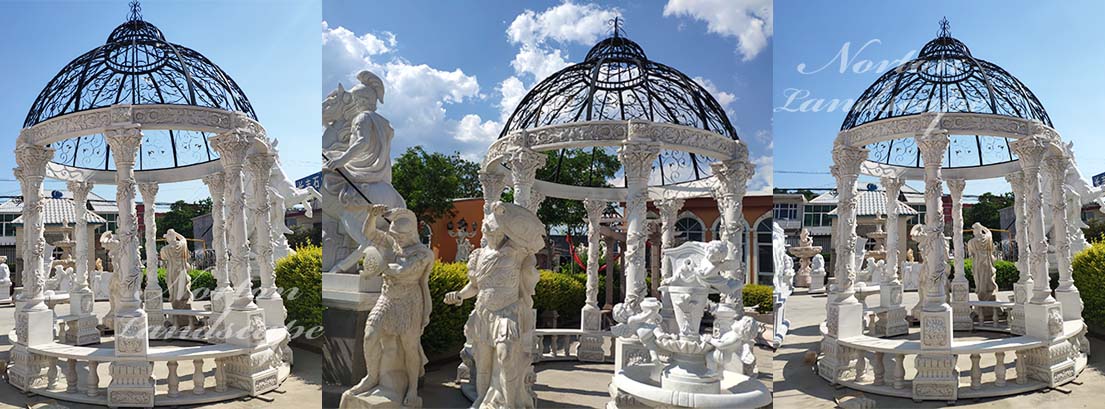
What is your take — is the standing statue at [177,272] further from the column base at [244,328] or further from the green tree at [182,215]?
the column base at [244,328]

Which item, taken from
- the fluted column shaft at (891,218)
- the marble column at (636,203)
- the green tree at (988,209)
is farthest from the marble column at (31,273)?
the green tree at (988,209)

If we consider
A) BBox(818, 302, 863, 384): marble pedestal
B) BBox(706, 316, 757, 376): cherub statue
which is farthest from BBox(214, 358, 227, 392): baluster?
BBox(818, 302, 863, 384): marble pedestal

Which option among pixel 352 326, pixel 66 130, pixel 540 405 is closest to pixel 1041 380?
pixel 540 405

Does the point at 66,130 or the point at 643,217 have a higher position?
the point at 66,130

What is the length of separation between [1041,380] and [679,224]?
12.9 metres

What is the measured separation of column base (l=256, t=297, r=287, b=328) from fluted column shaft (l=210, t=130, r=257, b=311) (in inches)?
34.6

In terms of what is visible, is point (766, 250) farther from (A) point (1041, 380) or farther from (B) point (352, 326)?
(B) point (352, 326)

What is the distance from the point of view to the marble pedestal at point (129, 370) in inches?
258

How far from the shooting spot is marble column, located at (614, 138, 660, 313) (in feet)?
25.4

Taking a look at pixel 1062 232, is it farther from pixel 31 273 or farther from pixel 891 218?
pixel 31 273

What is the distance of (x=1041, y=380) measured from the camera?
301 inches

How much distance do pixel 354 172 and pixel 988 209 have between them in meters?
14.6

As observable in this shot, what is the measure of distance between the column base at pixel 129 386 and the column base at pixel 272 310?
6.34 ft

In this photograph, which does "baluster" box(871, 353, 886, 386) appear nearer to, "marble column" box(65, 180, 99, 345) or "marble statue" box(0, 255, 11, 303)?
"marble column" box(65, 180, 99, 345)
